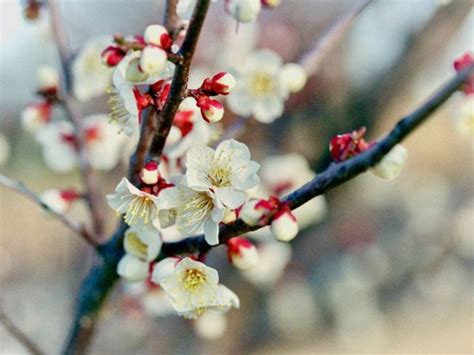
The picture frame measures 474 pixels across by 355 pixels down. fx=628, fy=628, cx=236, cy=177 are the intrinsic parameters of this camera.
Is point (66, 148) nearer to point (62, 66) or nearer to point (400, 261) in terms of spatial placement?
point (62, 66)

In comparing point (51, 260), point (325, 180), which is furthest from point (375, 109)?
point (51, 260)

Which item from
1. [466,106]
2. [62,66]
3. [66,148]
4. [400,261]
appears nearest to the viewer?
[466,106]

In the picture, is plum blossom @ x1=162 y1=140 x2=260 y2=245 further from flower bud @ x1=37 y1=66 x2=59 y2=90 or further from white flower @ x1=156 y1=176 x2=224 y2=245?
flower bud @ x1=37 y1=66 x2=59 y2=90

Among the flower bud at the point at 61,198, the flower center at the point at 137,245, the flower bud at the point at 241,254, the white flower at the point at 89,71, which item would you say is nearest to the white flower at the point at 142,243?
the flower center at the point at 137,245

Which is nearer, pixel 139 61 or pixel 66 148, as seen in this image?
pixel 139 61

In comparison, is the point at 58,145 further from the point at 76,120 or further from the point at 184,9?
the point at 184,9

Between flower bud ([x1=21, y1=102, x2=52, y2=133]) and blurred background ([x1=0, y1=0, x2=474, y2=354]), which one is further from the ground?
flower bud ([x1=21, y1=102, x2=52, y2=133])

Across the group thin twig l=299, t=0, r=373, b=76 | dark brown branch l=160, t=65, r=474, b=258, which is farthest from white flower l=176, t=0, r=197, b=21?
thin twig l=299, t=0, r=373, b=76
